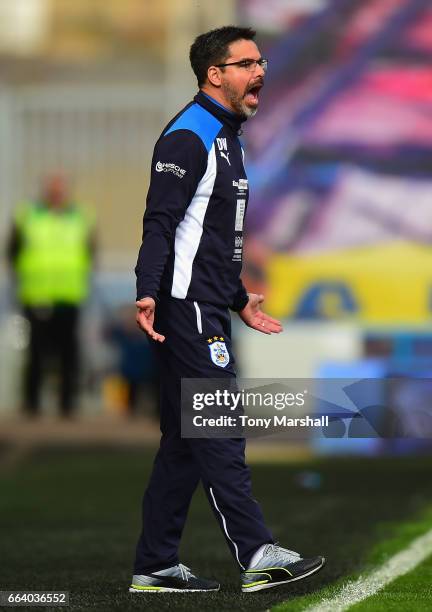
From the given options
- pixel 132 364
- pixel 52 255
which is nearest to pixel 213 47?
pixel 52 255

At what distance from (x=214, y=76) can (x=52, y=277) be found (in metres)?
9.10

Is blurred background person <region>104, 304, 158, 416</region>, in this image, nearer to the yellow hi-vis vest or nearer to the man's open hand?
the yellow hi-vis vest

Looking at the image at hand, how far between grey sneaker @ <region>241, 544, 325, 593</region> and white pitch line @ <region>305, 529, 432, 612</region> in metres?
0.12

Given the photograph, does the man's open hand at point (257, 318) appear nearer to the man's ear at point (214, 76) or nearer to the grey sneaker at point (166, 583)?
the man's ear at point (214, 76)

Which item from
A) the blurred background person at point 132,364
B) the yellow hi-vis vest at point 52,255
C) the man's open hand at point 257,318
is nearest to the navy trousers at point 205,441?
the man's open hand at point 257,318

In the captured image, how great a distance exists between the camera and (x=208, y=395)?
6.25 metres

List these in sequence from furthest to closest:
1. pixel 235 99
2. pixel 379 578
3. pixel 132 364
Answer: pixel 132 364 → pixel 379 578 → pixel 235 99

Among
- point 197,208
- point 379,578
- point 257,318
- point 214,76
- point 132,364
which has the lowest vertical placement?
point 132,364

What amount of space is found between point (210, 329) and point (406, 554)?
6.39 feet

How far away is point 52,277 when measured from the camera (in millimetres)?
15352

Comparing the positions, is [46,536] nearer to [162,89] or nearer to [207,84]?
[207,84]

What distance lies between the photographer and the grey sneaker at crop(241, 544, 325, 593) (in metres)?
6.21

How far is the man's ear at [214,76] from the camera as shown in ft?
20.9

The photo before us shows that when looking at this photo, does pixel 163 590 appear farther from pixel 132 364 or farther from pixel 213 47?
pixel 132 364
